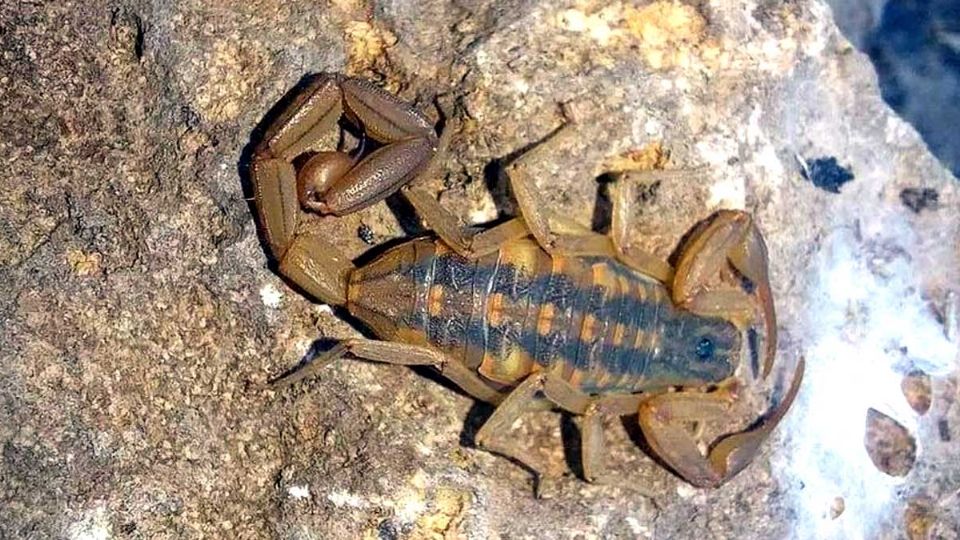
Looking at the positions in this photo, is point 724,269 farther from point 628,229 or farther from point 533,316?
point 533,316

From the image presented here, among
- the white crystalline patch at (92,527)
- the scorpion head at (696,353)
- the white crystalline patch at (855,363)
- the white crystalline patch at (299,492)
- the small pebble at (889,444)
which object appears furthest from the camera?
the small pebble at (889,444)

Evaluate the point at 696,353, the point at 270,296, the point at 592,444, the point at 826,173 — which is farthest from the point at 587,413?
the point at 826,173

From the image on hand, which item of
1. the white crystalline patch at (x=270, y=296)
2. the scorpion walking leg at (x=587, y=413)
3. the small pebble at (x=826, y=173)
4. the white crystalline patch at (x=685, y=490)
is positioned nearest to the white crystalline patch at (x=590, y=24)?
the small pebble at (x=826, y=173)

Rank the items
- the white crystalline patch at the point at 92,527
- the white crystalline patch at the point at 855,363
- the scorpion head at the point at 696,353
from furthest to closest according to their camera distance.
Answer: the white crystalline patch at the point at 855,363, the scorpion head at the point at 696,353, the white crystalline patch at the point at 92,527

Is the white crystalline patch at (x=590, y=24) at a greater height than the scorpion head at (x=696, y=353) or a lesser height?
greater

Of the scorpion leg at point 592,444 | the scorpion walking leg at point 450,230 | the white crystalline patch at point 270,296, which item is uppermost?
the scorpion walking leg at point 450,230

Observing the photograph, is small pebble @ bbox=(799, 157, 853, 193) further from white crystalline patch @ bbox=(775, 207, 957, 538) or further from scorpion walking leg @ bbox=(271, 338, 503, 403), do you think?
scorpion walking leg @ bbox=(271, 338, 503, 403)

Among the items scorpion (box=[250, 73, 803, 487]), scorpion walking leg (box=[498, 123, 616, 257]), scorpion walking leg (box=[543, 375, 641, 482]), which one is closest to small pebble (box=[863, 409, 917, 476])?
scorpion (box=[250, 73, 803, 487])

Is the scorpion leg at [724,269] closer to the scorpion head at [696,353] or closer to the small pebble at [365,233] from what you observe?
the scorpion head at [696,353]
